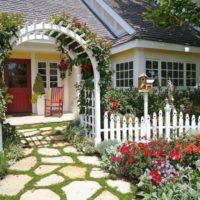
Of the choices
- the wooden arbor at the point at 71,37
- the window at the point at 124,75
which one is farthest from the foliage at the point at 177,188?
the window at the point at 124,75

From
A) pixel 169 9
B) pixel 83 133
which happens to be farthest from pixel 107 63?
pixel 169 9

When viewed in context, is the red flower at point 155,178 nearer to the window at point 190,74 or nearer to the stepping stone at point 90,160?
the stepping stone at point 90,160

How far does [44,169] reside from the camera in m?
5.41

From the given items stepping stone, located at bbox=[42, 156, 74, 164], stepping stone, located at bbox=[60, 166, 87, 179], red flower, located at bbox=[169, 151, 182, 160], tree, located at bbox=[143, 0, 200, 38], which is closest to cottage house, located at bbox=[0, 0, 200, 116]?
tree, located at bbox=[143, 0, 200, 38]

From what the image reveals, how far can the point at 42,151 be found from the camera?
643 centimetres

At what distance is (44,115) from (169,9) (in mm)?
5958

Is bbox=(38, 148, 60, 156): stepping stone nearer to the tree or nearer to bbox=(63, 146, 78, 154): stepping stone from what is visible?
bbox=(63, 146, 78, 154): stepping stone

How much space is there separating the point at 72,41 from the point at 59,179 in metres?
3.36

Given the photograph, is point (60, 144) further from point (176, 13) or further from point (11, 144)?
point (176, 13)

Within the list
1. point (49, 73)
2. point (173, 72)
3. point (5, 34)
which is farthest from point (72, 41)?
point (49, 73)

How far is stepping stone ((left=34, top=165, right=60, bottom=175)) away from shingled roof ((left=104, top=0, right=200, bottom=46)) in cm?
521

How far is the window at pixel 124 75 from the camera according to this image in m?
9.93

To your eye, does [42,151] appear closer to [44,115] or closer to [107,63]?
[107,63]

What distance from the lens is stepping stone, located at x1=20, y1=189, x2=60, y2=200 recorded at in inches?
168
